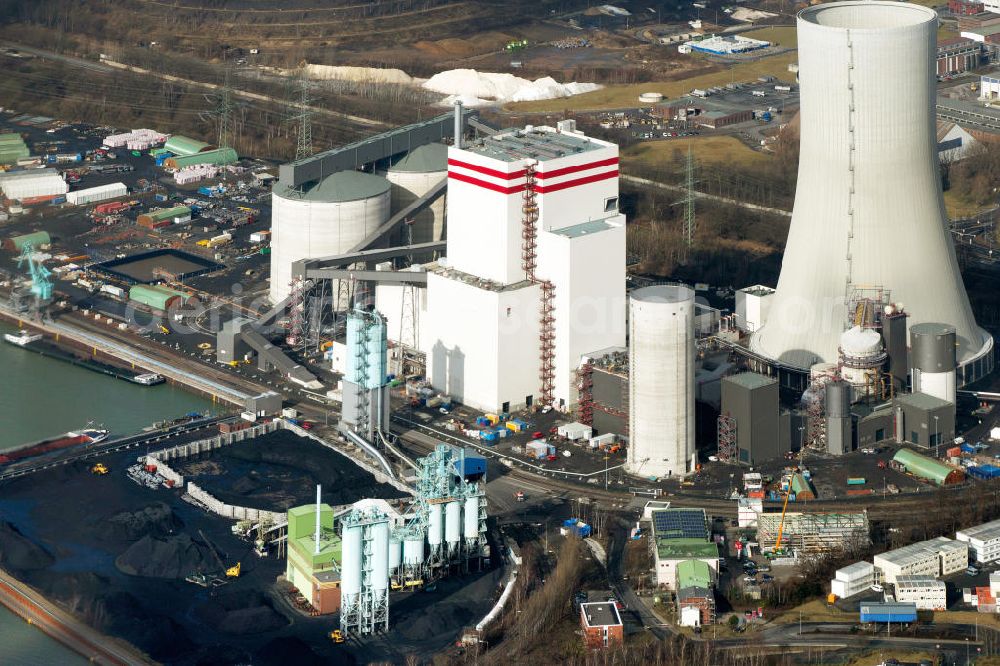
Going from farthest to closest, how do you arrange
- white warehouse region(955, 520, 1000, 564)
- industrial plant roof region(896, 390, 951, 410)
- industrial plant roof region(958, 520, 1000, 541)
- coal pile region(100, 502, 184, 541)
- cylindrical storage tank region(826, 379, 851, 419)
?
industrial plant roof region(896, 390, 951, 410), cylindrical storage tank region(826, 379, 851, 419), coal pile region(100, 502, 184, 541), industrial plant roof region(958, 520, 1000, 541), white warehouse region(955, 520, 1000, 564)

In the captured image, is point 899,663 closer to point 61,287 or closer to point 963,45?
point 61,287

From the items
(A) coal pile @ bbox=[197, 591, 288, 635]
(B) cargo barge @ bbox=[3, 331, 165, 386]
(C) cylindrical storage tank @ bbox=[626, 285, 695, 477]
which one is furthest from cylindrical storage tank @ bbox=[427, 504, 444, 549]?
(B) cargo barge @ bbox=[3, 331, 165, 386]

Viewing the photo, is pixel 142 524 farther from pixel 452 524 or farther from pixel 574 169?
pixel 574 169

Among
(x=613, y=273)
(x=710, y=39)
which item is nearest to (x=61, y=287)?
(x=613, y=273)

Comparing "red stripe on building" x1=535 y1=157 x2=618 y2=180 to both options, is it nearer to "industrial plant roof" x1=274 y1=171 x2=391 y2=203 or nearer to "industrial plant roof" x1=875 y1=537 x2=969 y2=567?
"industrial plant roof" x1=274 y1=171 x2=391 y2=203

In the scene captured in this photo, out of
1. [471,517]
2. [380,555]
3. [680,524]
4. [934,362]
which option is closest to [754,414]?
[934,362]

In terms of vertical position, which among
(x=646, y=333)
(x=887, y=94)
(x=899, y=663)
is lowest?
(x=899, y=663)

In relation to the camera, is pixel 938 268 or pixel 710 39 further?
pixel 710 39
